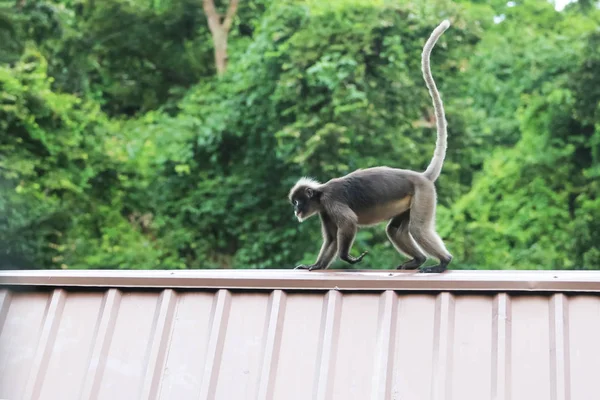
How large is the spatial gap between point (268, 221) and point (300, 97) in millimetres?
2640

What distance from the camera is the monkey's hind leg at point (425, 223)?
544 centimetres

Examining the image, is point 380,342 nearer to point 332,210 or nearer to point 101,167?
point 332,210

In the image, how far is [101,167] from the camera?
16312mm

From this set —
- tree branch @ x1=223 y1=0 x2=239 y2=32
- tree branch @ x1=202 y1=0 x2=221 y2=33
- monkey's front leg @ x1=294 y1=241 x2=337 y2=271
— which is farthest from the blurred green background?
monkey's front leg @ x1=294 y1=241 x2=337 y2=271

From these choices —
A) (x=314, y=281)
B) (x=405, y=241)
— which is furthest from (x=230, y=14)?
(x=314, y=281)

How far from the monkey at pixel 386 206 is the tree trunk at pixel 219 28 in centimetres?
1481

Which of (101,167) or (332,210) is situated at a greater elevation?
(101,167)

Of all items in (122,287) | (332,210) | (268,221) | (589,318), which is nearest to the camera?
(589,318)

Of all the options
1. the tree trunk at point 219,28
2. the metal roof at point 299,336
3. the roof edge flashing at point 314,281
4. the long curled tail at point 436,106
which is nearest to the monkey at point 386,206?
the long curled tail at point 436,106

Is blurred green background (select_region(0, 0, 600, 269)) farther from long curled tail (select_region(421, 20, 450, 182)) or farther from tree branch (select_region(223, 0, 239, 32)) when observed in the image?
long curled tail (select_region(421, 20, 450, 182))

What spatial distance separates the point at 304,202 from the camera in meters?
6.02

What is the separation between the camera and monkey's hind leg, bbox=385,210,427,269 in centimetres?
567

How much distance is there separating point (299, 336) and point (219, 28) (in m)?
17.8

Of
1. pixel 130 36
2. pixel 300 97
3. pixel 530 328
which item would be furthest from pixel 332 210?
pixel 130 36
